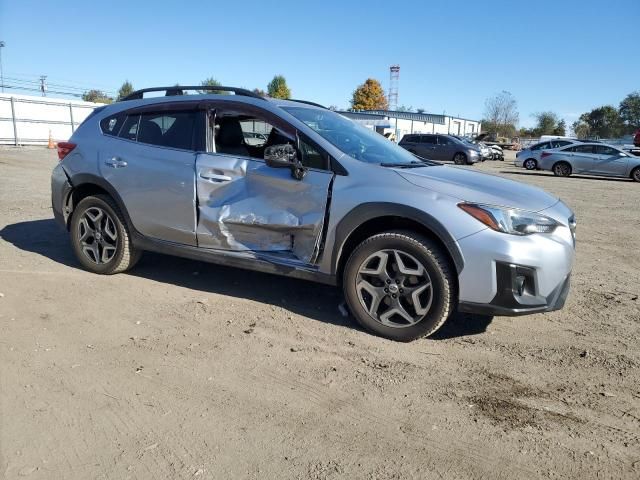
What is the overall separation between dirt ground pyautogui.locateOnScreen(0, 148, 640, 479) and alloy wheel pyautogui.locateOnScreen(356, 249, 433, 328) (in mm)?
216

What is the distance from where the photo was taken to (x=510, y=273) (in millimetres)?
3465

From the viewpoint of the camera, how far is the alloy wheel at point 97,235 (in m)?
5.16

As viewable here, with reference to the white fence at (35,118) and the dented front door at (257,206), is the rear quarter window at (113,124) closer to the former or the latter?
the dented front door at (257,206)

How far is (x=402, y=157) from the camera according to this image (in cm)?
477

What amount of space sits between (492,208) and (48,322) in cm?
339

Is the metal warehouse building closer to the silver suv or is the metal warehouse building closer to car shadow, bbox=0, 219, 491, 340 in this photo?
car shadow, bbox=0, 219, 491, 340

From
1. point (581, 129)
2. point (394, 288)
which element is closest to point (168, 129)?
point (394, 288)

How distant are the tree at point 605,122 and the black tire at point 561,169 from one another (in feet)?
248

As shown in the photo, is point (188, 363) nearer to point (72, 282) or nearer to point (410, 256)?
point (410, 256)

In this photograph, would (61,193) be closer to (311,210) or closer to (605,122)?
(311,210)

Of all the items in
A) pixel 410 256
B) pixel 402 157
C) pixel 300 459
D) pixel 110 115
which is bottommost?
pixel 300 459

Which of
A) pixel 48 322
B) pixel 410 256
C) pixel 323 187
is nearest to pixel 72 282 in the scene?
pixel 48 322

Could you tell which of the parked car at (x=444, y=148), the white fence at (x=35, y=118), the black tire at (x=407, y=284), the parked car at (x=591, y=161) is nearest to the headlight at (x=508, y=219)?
the black tire at (x=407, y=284)

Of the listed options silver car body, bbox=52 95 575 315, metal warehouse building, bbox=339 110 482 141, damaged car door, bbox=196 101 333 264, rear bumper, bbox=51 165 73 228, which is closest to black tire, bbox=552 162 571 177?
silver car body, bbox=52 95 575 315
